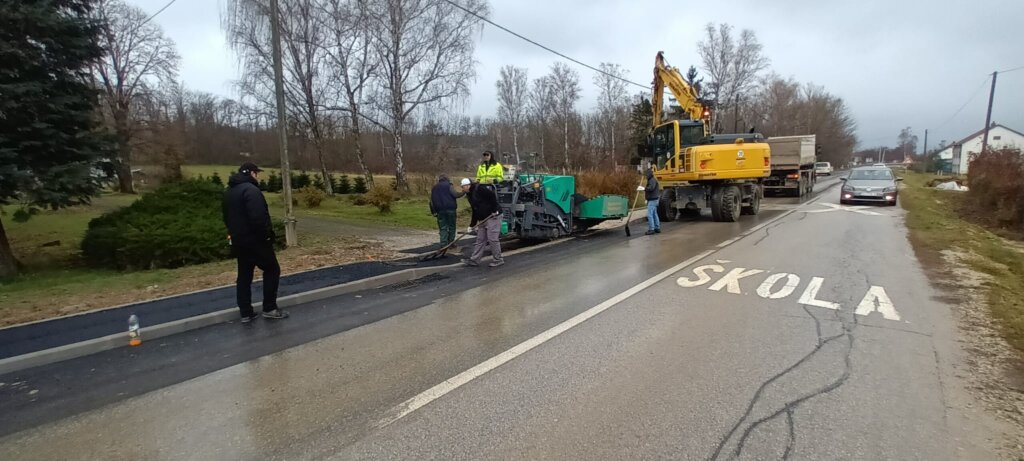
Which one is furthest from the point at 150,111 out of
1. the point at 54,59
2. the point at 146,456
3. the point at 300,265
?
the point at 146,456

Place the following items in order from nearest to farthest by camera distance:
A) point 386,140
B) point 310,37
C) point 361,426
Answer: point 361,426, point 310,37, point 386,140

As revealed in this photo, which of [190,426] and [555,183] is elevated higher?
[555,183]

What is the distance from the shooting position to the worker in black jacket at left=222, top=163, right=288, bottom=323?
5.97 m

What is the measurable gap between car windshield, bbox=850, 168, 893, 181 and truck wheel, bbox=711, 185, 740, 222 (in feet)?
31.9

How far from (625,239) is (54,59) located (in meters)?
11.7

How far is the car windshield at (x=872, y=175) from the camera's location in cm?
2136

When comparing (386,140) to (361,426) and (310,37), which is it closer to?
(310,37)

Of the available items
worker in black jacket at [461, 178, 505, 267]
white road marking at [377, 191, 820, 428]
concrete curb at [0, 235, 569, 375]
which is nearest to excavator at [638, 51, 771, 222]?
worker in black jacket at [461, 178, 505, 267]

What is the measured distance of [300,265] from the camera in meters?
9.30

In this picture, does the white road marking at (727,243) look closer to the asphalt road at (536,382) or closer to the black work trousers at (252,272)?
the asphalt road at (536,382)

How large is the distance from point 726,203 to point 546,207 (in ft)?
21.2

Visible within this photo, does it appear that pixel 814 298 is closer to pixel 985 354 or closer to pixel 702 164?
pixel 985 354

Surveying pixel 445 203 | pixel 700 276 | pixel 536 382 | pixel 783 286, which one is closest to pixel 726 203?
pixel 700 276

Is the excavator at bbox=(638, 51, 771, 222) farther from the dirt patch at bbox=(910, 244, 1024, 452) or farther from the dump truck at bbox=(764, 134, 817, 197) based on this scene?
the dump truck at bbox=(764, 134, 817, 197)
